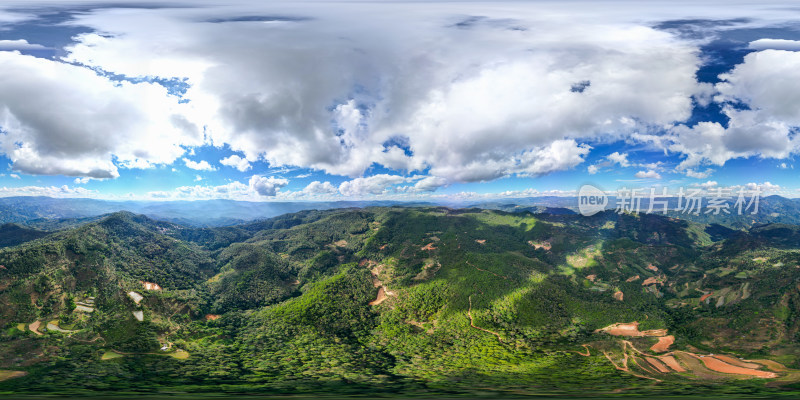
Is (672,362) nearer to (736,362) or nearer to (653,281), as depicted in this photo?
(736,362)

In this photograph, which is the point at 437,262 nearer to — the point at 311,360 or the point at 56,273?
the point at 311,360

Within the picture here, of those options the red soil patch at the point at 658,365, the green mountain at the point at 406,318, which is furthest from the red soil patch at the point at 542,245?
the red soil patch at the point at 658,365

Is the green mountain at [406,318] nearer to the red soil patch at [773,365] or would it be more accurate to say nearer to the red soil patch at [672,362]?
the red soil patch at [672,362]

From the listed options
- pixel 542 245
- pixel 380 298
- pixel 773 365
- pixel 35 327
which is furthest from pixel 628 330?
pixel 35 327

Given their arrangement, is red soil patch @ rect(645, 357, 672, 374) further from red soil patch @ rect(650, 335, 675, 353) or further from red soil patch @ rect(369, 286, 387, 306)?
red soil patch @ rect(369, 286, 387, 306)

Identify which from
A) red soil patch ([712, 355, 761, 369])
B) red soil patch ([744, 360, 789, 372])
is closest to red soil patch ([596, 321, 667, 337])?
red soil patch ([712, 355, 761, 369])

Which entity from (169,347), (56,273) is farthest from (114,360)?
(56,273)
